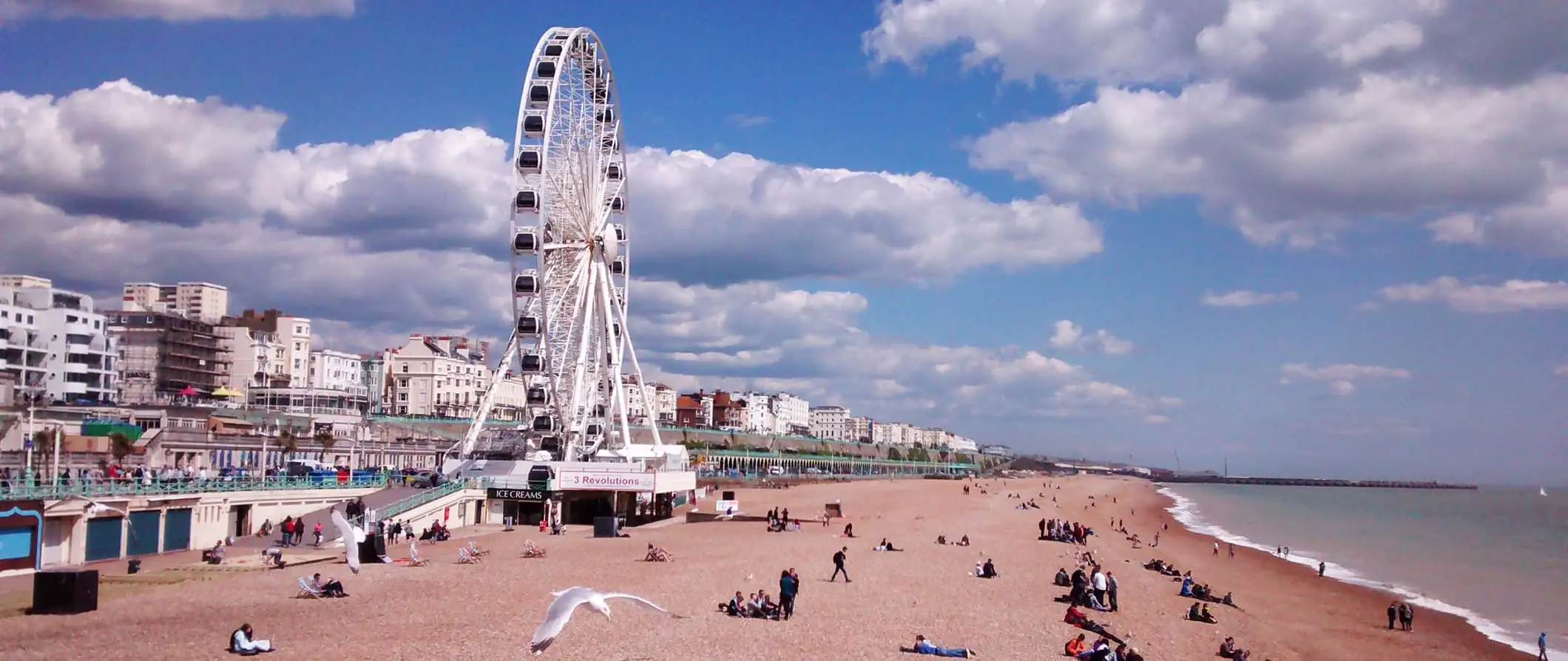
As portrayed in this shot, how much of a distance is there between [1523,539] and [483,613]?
58812mm

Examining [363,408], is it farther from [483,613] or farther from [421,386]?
[483,613]

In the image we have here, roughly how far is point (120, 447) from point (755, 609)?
1179 inches

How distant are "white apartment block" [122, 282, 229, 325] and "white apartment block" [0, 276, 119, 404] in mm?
41170

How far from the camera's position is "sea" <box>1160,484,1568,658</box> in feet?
93.9

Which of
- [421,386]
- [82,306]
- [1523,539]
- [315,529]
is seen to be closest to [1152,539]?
[1523,539]

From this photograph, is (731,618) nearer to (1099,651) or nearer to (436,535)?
(1099,651)

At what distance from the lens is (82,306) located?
215ft

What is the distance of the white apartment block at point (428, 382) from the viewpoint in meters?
101

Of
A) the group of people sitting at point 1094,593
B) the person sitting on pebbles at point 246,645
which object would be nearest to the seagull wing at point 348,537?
the person sitting on pebbles at point 246,645

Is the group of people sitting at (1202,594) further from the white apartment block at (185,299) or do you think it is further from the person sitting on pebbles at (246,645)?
the white apartment block at (185,299)

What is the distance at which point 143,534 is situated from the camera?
26.1 meters

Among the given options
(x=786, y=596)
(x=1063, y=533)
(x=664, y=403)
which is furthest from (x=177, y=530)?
(x=664, y=403)

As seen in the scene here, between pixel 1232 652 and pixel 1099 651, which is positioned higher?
pixel 1099 651

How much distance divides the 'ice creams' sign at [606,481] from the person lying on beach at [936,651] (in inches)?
Answer: 886
